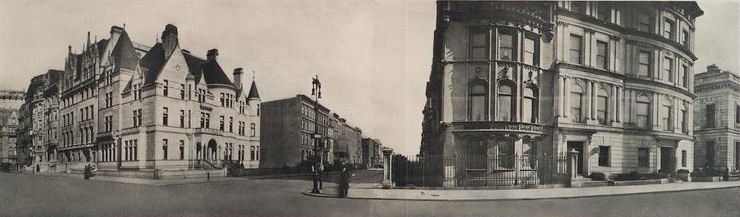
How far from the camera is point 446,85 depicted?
725 cm

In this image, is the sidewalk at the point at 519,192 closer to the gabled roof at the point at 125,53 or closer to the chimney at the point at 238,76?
the chimney at the point at 238,76

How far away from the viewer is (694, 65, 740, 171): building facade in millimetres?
7113

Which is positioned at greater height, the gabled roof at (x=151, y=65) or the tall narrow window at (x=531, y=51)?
the tall narrow window at (x=531, y=51)

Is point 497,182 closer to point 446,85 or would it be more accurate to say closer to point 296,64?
point 446,85

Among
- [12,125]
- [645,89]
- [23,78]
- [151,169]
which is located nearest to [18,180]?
[12,125]

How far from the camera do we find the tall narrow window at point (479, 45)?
290 inches

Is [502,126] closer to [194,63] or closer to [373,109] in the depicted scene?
[373,109]

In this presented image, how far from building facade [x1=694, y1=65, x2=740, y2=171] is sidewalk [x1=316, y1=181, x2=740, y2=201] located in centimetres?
41

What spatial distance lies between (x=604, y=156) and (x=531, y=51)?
230cm

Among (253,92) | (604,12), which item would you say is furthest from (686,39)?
(253,92)

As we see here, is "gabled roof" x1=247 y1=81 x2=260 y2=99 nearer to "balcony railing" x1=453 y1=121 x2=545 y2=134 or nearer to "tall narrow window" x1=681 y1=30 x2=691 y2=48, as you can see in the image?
"balcony railing" x1=453 y1=121 x2=545 y2=134

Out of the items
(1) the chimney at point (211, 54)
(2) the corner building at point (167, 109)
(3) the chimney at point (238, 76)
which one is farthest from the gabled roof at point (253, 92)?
(1) the chimney at point (211, 54)

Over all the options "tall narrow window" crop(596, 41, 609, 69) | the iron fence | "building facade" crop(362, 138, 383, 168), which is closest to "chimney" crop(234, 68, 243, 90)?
"building facade" crop(362, 138, 383, 168)

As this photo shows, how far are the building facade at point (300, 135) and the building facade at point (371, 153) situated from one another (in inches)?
5.8
